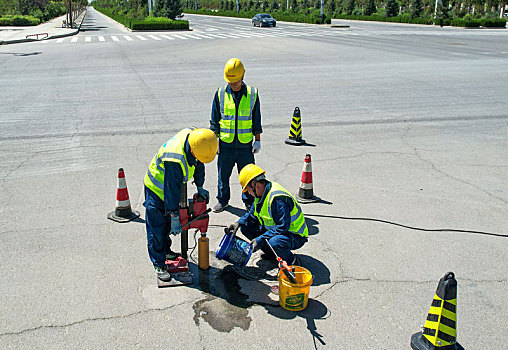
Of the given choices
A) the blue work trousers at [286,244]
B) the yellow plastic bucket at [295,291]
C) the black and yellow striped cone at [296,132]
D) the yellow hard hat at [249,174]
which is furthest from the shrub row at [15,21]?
the yellow plastic bucket at [295,291]

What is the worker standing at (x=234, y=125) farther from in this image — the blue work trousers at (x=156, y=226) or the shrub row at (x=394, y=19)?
the shrub row at (x=394, y=19)

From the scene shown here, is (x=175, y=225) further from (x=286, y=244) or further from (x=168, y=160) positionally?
(x=286, y=244)

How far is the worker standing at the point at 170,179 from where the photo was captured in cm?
460

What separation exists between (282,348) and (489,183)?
5420 millimetres

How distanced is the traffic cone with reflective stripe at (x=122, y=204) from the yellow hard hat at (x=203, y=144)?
7.18 feet

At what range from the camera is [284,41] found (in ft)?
109

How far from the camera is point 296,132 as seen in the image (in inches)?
392

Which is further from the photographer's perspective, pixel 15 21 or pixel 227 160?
pixel 15 21

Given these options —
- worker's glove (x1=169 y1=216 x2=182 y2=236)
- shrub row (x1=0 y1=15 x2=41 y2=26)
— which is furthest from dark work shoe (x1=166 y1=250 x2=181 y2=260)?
shrub row (x1=0 y1=15 x2=41 y2=26)

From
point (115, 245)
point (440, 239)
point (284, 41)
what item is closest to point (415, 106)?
point (440, 239)

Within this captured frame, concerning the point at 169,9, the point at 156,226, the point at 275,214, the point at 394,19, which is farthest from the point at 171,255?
the point at 394,19

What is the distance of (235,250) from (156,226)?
0.91 m

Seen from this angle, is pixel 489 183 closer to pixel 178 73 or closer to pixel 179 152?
pixel 179 152

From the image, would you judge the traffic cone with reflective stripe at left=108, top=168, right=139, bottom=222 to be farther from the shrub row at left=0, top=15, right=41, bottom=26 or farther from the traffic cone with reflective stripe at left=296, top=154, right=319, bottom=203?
the shrub row at left=0, top=15, right=41, bottom=26
